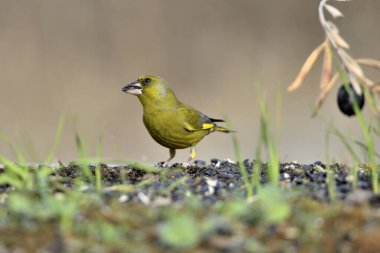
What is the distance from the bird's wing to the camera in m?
4.60

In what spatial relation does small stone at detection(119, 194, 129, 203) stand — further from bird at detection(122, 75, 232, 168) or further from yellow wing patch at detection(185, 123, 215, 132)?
yellow wing patch at detection(185, 123, 215, 132)

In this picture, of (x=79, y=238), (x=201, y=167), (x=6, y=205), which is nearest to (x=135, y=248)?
(x=79, y=238)

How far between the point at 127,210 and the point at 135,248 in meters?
0.39

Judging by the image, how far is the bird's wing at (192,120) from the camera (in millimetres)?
4602

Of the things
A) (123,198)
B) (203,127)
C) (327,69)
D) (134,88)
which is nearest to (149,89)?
(134,88)

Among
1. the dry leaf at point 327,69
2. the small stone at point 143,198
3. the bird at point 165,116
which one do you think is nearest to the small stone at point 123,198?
the small stone at point 143,198

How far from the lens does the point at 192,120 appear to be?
4652mm

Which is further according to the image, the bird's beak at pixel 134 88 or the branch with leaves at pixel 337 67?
the bird's beak at pixel 134 88

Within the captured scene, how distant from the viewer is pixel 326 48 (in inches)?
118

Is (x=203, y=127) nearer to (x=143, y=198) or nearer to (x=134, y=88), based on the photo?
(x=134, y=88)

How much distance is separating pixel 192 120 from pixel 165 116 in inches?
7.8

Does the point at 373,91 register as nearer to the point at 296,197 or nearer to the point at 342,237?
the point at 296,197

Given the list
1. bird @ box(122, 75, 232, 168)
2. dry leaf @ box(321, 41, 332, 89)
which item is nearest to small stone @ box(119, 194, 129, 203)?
dry leaf @ box(321, 41, 332, 89)

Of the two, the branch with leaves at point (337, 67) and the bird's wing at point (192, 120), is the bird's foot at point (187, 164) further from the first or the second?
the branch with leaves at point (337, 67)
